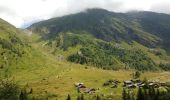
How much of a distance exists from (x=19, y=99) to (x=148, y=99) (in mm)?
81503

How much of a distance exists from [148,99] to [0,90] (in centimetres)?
A: 9230

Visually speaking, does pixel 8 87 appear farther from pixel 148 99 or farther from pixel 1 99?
pixel 148 99

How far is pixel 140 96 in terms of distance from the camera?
7800 inches

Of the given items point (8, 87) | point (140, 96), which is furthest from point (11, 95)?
point (140, 96)

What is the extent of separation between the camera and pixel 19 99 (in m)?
196

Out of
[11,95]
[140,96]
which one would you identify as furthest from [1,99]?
[140,96]

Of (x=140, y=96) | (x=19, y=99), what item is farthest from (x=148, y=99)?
(x=19, y=99)

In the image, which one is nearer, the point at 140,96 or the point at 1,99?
the point at 1,99

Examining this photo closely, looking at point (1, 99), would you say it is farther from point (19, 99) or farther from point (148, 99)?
point (148, 99)

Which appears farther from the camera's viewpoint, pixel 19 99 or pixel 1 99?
pixel 19 99

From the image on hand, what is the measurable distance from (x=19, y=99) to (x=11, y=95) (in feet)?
38.6

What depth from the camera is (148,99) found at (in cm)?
19762

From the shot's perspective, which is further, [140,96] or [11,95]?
[140,96]

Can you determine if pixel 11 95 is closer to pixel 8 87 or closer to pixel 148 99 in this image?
pixel 8 87
